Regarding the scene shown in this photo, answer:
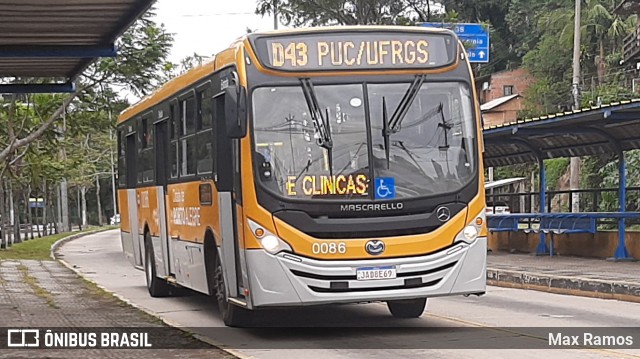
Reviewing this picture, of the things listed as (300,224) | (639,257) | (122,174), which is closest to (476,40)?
(639,257)

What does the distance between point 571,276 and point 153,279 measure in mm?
7310

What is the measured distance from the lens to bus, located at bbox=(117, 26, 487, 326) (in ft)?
37.3

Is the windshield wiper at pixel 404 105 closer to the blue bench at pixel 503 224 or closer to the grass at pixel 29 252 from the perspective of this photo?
the blue bench at pixel 503 224

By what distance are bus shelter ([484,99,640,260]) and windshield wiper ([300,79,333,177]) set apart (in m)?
8.80

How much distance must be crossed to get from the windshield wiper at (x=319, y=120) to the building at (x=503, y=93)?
2315 inches

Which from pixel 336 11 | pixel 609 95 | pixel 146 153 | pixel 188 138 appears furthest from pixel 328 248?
pixel 609 95

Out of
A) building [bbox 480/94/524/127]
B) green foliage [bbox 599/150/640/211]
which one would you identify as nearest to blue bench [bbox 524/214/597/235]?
green foliage [bbox 599/150/640/211]

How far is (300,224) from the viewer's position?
37.3 feet

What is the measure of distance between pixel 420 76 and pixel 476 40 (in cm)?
2054

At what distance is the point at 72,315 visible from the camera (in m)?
15.1

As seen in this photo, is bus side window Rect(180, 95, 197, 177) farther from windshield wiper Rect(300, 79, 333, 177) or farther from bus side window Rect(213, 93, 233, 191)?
windshield wiper Rect(300, 79, 333, 177)

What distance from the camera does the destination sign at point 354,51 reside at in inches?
466

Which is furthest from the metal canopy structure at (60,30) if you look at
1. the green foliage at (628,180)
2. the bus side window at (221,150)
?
the green foliage at (628,180)

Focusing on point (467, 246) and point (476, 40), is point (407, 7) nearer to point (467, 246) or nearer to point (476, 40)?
point (476, 40)
